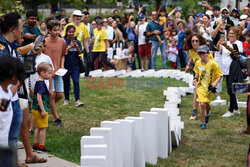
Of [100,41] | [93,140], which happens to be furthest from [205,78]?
[100,41]

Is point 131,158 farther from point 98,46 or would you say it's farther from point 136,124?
point 98,46

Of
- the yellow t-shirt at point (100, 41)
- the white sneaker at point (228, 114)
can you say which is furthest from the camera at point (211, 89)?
the yellow t-shirt at point (100, 41)

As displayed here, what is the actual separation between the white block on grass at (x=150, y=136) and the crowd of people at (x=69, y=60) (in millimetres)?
1305

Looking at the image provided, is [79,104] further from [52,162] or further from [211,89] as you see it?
[52,162]

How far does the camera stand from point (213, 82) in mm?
8438

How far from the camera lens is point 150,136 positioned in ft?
19.4

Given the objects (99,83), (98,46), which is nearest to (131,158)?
(99,83)

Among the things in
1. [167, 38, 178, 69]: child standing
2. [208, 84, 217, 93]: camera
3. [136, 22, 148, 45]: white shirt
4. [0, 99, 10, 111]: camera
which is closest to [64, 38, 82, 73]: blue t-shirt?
[208, 84, 217, 93]: camera

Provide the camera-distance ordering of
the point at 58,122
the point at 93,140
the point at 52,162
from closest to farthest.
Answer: the point at 93,140
the point at 52,162
the point at 58,122

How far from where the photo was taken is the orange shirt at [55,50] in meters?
8.55

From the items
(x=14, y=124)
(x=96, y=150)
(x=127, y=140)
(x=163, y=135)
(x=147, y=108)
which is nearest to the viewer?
(x=96, y=150)

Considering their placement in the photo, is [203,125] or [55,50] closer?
[203,125]

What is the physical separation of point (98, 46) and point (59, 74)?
8481mm

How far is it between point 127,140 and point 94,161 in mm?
965
